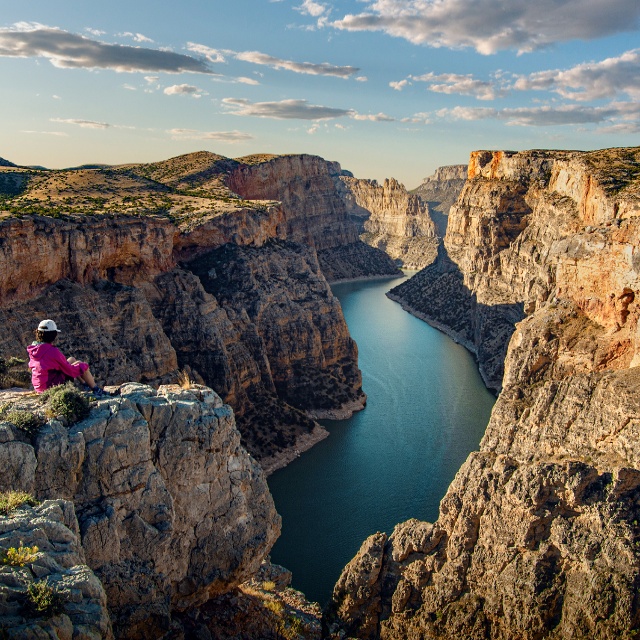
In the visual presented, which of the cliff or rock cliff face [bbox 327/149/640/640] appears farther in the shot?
the cliff

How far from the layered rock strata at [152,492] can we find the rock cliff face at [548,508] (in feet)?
34.1

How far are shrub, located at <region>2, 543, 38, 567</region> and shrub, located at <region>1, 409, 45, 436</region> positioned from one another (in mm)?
3988

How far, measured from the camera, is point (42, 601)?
11891 mm

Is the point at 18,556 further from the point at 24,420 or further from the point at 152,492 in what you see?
the point at 152,492

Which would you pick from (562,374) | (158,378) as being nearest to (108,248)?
(158,378)

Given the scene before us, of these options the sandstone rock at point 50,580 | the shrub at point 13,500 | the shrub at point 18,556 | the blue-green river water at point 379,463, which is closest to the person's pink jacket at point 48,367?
the shrub at point 13,500

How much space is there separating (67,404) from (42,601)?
621 centimetres

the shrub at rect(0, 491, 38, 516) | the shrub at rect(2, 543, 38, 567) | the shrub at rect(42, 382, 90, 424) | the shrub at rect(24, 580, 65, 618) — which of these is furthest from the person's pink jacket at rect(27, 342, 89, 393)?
the shrub at rect(24, 580, 65, 618)

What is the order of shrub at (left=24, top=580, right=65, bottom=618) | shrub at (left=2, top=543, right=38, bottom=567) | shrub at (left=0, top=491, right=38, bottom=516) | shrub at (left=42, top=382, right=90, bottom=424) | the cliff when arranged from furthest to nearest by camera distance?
the cliff → shrub at (left=42, top=382, right=90, bottom=424) → shrub at (left=0, top=491, right=38, bottom=516) → shrub at (left=2, top=543, right=38, bottom=567) → shrub at (left=24, top=580, right=65, bottom=618)

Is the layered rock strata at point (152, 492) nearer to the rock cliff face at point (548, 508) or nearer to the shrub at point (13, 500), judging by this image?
the shrub at point (13, 500)

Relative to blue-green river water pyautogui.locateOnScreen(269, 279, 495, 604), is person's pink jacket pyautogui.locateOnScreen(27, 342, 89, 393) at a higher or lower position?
higher

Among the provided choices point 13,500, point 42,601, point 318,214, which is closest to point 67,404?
point 13,500

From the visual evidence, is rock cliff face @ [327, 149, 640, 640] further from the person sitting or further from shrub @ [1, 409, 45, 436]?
shrub @ [1, 409, 45, 436]

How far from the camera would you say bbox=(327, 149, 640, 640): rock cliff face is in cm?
2500
